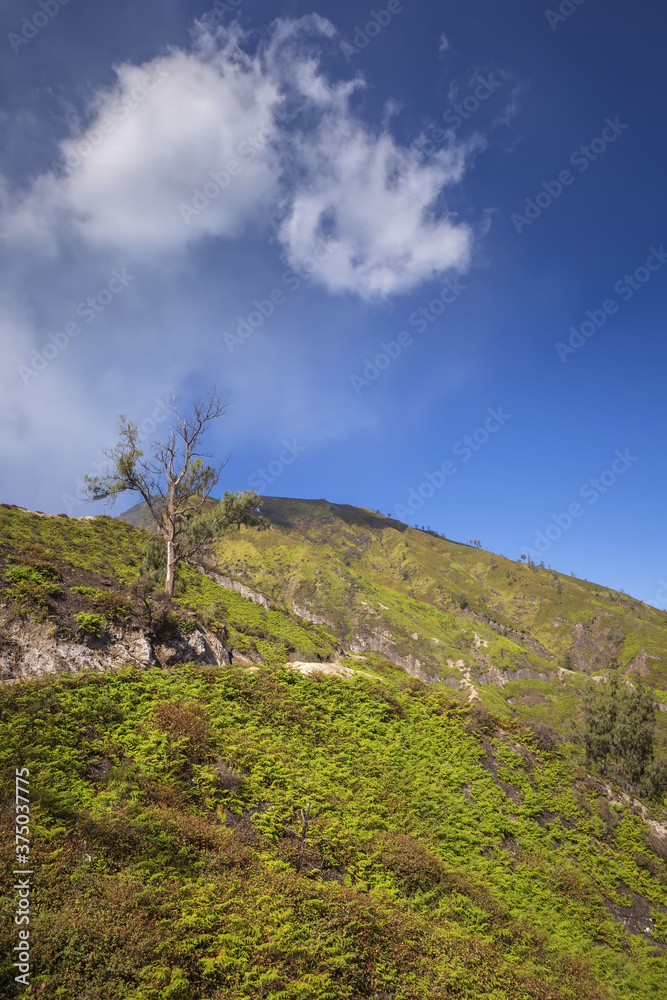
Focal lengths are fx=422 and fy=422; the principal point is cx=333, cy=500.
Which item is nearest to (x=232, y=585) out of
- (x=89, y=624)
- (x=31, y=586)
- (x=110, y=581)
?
(x=110, y=581)

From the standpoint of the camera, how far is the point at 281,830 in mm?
12391

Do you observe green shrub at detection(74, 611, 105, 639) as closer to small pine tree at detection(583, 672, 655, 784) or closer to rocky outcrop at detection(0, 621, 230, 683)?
rocky outcrop at detection(0, 621, 230, 683)

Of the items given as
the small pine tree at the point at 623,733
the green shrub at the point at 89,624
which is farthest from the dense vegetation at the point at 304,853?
the small pine tree at the point at 623,733

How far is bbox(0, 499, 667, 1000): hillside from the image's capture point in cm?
809

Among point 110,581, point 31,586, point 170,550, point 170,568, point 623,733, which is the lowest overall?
point 623,733

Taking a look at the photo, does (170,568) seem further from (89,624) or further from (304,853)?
(304,853)

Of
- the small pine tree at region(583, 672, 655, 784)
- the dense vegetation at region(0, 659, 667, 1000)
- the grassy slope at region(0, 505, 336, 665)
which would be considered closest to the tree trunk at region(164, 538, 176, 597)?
the grassy slope at region(0, 505, 336, 665)

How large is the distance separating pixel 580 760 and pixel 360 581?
167375mm

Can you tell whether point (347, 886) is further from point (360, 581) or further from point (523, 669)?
point (360, 581)

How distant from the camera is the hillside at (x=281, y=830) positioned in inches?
318

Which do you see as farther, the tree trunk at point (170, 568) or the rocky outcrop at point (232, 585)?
the rocky outcrop at point (232, 585)

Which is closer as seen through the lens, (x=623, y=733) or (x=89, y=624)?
(x=89, y=624)

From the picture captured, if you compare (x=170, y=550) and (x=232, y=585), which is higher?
(x=232, y=585)

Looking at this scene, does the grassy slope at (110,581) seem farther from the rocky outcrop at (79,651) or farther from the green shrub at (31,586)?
the rocky outcrop at (79,651)
